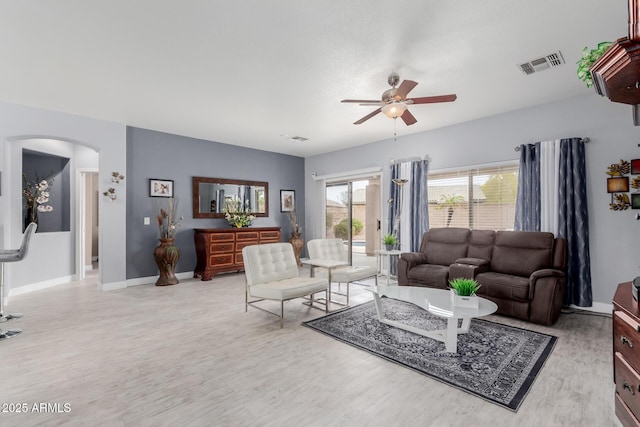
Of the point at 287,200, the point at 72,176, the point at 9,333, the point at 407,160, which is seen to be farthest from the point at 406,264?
the point at 72,176

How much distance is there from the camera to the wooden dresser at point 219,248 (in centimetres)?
575

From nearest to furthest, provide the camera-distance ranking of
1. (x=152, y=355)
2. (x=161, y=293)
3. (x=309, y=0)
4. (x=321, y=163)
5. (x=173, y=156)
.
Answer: (x=309, y=0) → (x=152, y=355) → (x=161, y=293) → (x=173, y=156) → (x=321, y=163)

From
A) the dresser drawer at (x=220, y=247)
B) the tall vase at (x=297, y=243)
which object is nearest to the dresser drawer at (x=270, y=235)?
the tall vase at (x=297, y=243)

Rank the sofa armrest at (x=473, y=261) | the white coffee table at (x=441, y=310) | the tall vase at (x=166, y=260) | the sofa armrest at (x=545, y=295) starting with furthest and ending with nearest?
the tall vase at (x=166, y=260) → the sofa armrest at (x=473, y=261) → the sofa armrest at (x=545, y=295) → the white coffee table at (x=441, y=310)

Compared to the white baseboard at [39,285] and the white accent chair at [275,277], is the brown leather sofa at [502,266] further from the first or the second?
the white baseboard at [39,285]

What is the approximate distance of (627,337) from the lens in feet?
5.26

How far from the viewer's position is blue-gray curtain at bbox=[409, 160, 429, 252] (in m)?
5.50

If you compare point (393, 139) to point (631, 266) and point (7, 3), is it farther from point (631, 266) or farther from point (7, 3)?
point (7, 3)

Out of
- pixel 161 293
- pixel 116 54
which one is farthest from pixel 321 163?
pixel 116 54

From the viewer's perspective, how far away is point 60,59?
3055mm

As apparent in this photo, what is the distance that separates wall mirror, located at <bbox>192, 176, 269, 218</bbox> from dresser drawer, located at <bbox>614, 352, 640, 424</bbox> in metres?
6.20

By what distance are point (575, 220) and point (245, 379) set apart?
4344 mm

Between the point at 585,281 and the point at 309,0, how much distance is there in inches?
176

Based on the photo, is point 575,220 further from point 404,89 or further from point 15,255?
point 15,255
